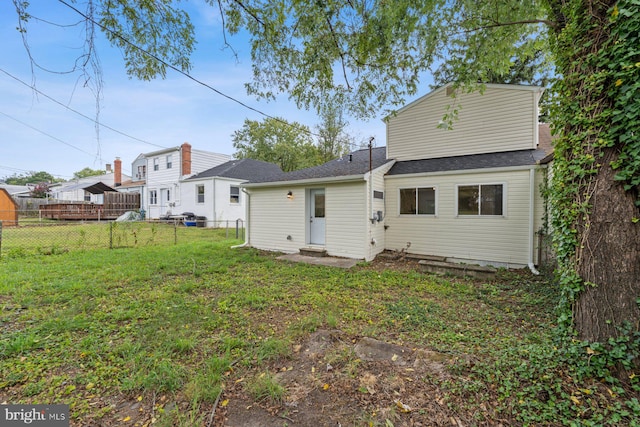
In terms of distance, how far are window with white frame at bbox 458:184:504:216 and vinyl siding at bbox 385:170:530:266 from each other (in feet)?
0.39

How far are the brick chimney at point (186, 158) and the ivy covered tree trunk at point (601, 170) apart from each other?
61.4 feet

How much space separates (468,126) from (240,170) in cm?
1353

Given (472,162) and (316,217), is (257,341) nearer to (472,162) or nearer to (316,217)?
(316,217)

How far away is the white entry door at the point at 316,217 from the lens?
27.9 ft

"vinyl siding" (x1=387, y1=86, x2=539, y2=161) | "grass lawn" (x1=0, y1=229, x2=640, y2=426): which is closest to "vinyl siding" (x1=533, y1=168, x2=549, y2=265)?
"grass lawn" (x1=0, y1=229, x2=640, y2=426)

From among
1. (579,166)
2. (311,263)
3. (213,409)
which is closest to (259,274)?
(311,263)

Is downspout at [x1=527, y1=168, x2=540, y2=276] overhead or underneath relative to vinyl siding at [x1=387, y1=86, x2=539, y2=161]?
underneath

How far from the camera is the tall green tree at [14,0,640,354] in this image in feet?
7.01

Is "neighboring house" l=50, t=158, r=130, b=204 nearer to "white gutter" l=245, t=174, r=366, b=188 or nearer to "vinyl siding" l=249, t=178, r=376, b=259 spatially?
"vinyl siding" l=249, t=178, r=376, b=259

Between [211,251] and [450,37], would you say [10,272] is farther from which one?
[450,37]

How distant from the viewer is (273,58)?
4.50m

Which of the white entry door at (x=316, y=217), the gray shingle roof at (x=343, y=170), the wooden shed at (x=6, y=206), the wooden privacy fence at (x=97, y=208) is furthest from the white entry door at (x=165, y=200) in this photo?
the white entry door at (x=316, y=217)

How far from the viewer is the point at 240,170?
687 inches

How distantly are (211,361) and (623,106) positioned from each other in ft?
14.0
